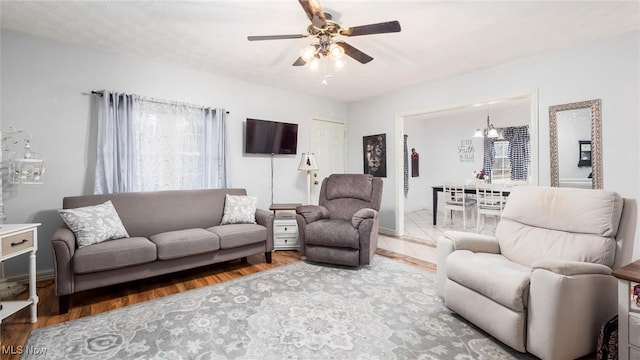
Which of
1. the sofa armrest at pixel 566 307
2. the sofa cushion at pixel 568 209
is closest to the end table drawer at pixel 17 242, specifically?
the sofa armrest at pixel 566 307

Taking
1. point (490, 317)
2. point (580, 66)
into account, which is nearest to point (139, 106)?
point (490, 317)

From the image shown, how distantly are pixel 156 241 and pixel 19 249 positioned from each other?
2.86ft

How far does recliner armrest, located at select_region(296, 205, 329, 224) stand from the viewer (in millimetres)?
3322

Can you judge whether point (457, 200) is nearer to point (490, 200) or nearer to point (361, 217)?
point (490, 200)

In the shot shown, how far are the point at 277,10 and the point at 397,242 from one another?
3.46 meters

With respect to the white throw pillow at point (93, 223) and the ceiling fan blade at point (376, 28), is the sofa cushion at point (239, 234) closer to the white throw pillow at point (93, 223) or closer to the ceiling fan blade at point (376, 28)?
the white throw pillow at point (93, 223)

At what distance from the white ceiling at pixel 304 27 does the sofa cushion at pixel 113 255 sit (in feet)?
6.40

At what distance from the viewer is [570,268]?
59.2 inches

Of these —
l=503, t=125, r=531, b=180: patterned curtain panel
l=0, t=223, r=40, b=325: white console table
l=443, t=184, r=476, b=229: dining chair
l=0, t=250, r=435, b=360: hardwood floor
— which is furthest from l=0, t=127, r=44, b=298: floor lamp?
l=503, t=125, r=531, b=180: patterned curtain panel

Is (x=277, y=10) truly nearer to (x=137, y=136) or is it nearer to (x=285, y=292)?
(x=137, y=136)

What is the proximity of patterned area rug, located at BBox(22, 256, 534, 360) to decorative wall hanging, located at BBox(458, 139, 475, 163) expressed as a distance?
508 cm

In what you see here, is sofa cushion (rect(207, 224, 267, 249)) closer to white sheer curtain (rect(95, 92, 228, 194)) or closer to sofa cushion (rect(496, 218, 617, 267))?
white sheer curtain (rect(95, 92, 228, 194))

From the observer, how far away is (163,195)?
3.08 m

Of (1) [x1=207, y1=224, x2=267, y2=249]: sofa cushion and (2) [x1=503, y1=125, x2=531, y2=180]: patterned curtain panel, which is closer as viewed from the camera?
(1) [x1=207, y1=224, x2=267, y2=249]: sofa cushion
